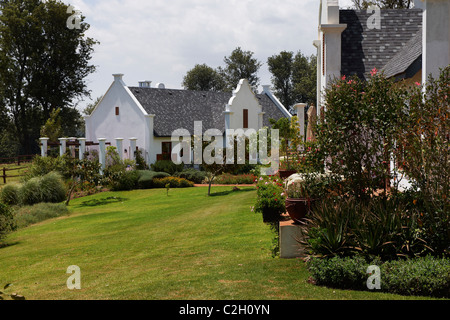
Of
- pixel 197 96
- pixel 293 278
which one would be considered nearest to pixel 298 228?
pixel 293 278

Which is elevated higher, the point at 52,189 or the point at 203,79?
the point at 203,79

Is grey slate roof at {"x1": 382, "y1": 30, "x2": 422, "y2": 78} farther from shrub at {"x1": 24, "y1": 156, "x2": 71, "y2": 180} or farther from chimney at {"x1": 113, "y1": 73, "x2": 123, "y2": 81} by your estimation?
→ chimney at {"x1": 113, "y1": 73, "x2": 123, "y2": 81}

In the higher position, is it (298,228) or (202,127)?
(202,127)

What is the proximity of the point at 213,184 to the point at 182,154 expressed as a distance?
857 cm

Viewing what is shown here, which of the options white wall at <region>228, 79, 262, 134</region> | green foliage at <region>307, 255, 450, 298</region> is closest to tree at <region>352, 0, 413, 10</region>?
white wall at <region>228, 79, 262, 134</region>

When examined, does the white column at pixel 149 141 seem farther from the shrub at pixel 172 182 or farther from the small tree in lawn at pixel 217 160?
the small tree in lawn at pixel 217 160

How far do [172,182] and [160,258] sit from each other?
786 inches

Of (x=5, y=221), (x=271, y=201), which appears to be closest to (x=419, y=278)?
(x=271, y=201)

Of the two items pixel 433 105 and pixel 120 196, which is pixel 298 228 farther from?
pixel 120 196

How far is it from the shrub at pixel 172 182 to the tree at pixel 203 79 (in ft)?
123

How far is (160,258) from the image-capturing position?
1095cm

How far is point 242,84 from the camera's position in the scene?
141 ft

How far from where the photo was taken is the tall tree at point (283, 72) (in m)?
65.0

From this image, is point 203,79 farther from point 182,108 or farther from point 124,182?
point 124,182
